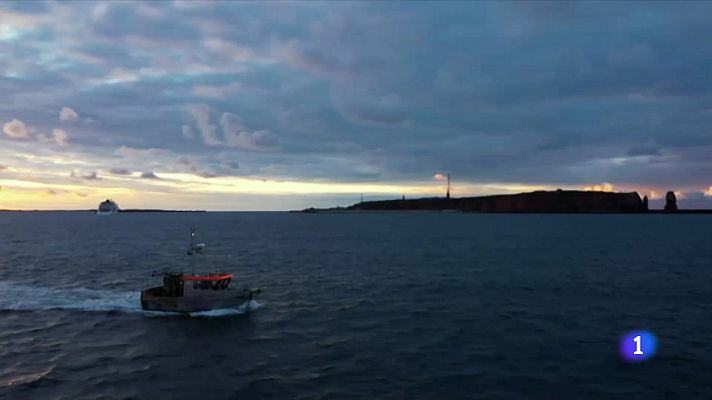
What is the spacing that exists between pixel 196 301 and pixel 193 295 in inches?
25.4

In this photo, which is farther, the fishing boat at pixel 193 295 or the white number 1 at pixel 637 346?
the fishing boat at pixel 193 295

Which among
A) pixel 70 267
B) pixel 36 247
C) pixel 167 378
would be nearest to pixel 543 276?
pixel 167 378

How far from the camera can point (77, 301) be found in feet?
203

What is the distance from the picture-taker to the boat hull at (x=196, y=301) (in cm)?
5531

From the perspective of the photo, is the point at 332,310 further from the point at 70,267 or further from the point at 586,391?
the point at 70,267

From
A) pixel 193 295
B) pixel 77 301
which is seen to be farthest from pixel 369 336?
pixel 77 301

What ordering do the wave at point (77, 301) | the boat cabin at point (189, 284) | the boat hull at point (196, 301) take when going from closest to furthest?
1. the boat hull at point (196, 301)
2. the boat cabin at point (189, 284)
3. the wave at point (77, 301)

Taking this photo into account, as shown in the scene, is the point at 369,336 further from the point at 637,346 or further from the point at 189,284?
the point at 189,284

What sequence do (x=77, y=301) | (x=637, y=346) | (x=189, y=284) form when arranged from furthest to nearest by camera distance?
1. (x=77, y=301)
2. (x=189, y=284)
3. (x=637, y=346)

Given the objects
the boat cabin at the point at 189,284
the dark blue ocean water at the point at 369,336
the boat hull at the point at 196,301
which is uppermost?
the boat cabin at the point at 189,284

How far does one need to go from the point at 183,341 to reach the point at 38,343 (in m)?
10.9

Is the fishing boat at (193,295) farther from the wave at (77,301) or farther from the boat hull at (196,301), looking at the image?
the wave at (77,301)

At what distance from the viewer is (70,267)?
92.7 m

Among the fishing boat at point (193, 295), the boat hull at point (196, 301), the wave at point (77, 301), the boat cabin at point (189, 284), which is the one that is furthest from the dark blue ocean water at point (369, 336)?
the boat cabin at point (189, 284)
